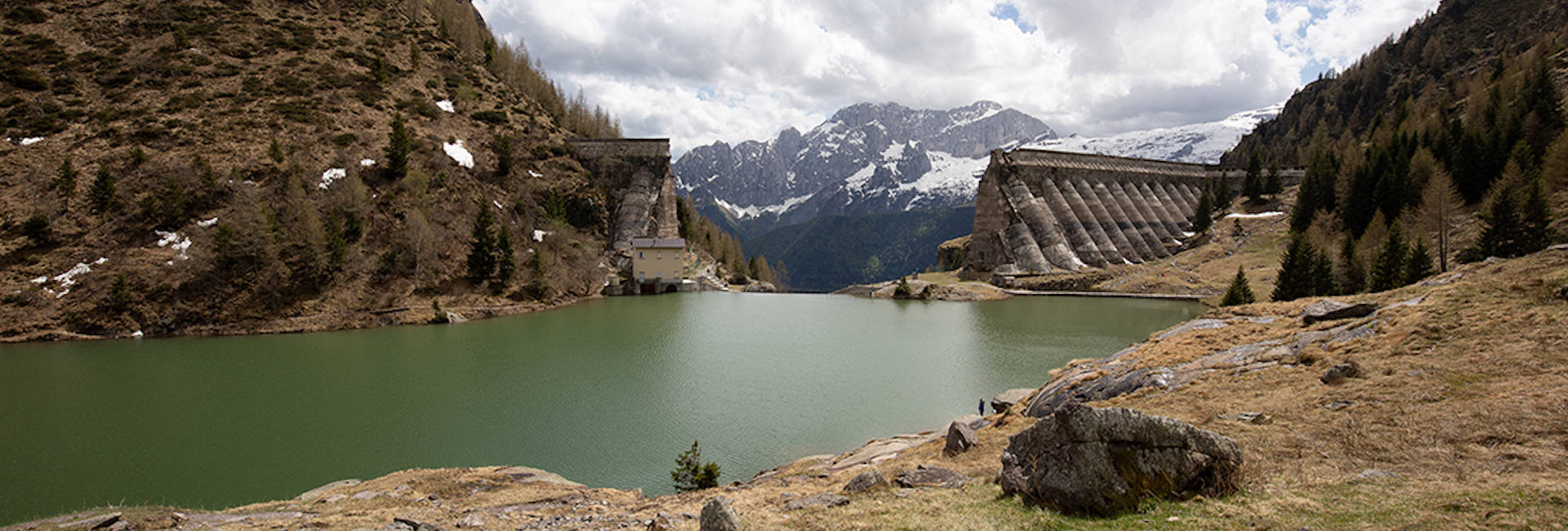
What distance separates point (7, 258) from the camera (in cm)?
3525

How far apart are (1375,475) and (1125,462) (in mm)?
2662

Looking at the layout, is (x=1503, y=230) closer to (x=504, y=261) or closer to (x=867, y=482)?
(x=867, y=482)

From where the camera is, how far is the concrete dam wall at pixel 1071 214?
68.8 meters

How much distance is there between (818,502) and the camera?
9680 mm

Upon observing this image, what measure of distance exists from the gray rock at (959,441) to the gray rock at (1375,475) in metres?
6.33

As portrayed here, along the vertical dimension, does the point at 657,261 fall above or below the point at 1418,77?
below

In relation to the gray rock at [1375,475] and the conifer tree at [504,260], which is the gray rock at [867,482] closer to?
the gray rock at [1375,475]

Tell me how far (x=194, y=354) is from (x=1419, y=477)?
1709 inches

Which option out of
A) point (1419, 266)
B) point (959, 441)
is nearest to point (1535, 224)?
point (1419, 266)

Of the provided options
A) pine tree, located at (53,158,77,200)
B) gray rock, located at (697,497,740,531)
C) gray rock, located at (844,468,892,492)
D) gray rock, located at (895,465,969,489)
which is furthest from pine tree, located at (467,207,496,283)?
gray rock, located at (697,497,740,531)

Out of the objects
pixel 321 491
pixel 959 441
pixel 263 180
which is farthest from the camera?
pixel 263 180

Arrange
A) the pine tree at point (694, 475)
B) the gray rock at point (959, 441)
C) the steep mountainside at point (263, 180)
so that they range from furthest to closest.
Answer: the steep mountainside at point (263, 180) < the pine tree at point (694, 475) < the gray rock at point (959, 441)

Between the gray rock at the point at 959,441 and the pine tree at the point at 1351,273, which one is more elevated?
the pine tree at the point at 1351,273

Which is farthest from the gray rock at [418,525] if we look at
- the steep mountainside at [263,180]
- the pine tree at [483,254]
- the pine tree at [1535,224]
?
the pine tree at [483,254]
